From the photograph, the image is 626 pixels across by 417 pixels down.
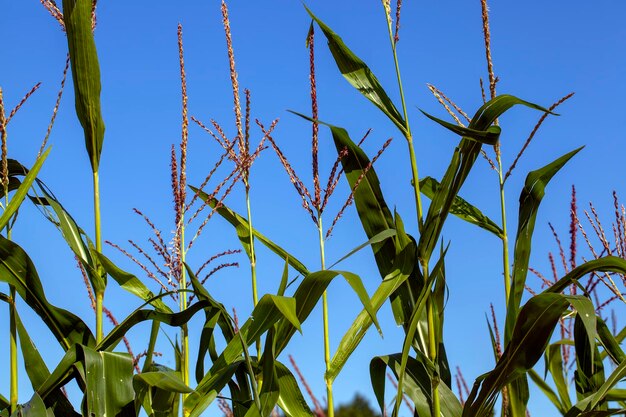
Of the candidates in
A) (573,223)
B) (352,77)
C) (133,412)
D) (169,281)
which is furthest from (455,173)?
(133,412)

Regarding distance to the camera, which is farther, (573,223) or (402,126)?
(573,223)

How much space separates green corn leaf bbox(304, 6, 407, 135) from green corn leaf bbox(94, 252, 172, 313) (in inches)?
29.4

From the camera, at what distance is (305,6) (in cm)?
229

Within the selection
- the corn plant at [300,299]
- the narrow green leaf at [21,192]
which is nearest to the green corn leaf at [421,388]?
the corn plant at [300,299]

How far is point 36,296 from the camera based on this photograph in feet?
6.19

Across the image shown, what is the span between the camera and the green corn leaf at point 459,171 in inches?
78.4

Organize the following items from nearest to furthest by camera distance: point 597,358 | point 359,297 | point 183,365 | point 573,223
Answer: point 359,297
point 183,365
point 597,358
point 573,223

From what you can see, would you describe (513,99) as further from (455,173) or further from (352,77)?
(352,77)

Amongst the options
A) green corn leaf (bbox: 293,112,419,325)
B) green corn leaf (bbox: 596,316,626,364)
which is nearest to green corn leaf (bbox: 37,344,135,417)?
green corn leaf (bbox: 293,112,419,325)

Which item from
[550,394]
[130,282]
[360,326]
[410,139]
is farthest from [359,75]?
[550,394]

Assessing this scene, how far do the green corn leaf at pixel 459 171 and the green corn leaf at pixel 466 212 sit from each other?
0.23 metres

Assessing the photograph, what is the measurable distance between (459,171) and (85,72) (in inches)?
37.2

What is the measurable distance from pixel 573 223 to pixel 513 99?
1.88 feet

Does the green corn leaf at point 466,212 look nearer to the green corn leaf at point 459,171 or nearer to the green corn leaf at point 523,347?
the green corn leaf at point 459,171
